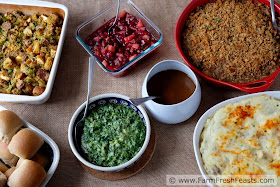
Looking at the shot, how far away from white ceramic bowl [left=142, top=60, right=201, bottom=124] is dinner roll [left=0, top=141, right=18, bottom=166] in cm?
98

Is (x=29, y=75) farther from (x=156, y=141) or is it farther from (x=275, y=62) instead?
(x=275, y=62)

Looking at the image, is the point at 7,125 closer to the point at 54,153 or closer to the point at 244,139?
the point at 54,153

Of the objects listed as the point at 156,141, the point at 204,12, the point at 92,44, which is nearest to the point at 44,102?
the point at 92,44

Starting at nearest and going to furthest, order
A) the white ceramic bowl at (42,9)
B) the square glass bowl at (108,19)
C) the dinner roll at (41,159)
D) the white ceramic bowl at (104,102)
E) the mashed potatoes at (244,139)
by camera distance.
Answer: the mashed potatoes at (244,139), the white ceramic bowl at (104,102), the dinner roll at (41,159), the white ceramic bowl at (42,9), the square glass bowl at (108,19)

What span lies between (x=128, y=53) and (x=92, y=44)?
32 cm

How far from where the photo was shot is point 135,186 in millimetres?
2203

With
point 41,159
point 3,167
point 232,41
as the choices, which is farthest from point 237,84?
point 3,167

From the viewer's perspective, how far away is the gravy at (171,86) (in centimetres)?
222

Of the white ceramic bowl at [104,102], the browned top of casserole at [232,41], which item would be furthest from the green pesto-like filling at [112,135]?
the browned top of casserole at [232,41]

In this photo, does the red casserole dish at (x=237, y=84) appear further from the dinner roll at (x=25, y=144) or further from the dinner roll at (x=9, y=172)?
the dinner roll at (x=9, y=172)

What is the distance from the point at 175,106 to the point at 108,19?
3.55 feet

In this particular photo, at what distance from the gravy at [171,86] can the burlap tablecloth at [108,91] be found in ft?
0.82

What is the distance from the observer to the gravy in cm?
222

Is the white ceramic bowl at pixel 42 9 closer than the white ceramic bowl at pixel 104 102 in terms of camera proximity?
No
